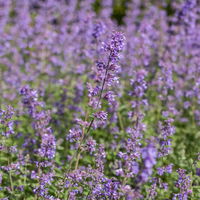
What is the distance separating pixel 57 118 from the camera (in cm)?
714

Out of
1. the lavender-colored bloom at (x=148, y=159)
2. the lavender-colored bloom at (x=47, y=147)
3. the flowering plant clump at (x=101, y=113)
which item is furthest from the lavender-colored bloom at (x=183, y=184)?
the lavender-colored bloom at (x=47, y=147)

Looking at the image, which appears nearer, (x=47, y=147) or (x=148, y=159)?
(x=148, y=159)

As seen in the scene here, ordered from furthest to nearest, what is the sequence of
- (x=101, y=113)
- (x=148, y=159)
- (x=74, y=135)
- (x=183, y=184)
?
1. (x=74, y=135)
2. (x=101, y=113)
3. (x=183, y=184)
4. (x=148, y=159)

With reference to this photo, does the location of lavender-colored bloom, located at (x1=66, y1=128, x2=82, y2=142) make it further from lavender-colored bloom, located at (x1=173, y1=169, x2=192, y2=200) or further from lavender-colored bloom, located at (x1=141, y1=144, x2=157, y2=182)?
lavender-colored bloom, located at (x1=141, y1=144, x2=157, y2=182)

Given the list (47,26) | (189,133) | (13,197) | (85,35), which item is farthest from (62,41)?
(13,197)

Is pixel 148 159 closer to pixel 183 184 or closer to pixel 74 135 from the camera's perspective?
pixel 183 184

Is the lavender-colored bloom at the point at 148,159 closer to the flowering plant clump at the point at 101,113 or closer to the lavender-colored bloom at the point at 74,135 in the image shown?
the flowering plant clump at the point at 101,113

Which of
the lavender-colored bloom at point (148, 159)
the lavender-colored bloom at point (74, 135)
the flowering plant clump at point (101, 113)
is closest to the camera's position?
the lavender-colored bloom at point (148, 159)

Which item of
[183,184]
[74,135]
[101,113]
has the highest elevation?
[101,113]

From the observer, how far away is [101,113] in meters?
4.59

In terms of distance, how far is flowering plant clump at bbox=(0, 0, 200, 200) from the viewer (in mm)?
4504

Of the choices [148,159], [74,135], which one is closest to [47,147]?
[74,135]

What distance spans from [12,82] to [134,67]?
2603mm

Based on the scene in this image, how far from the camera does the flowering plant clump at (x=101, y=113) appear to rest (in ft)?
14.8
